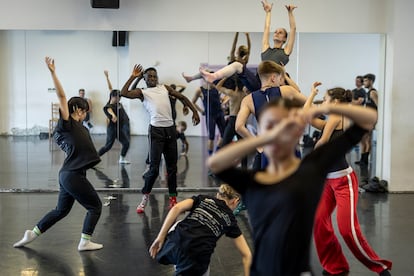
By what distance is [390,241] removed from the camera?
17.6 feet

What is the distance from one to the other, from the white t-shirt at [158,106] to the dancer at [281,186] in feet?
13.9

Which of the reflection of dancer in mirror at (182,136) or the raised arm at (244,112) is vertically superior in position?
the raised arm at (244,112)

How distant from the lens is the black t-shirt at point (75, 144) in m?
4.85

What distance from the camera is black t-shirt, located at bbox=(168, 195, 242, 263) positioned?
3.44 metres

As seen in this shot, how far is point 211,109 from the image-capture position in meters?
8.04

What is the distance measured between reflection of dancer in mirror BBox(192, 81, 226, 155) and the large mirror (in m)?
0.10

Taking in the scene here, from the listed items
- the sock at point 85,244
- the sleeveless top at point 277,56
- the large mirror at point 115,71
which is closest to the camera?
the sock at point 85,244

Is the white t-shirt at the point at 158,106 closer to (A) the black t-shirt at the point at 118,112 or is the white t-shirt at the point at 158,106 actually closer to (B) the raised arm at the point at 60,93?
(A) the black t-shirt at the point at 118,112

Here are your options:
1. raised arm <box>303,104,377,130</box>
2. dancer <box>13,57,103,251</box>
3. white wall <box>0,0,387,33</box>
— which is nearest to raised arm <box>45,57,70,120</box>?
dancer <box>13,57,103,251</box>

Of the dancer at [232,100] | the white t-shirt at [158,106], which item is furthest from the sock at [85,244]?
the dancer at [232,100]

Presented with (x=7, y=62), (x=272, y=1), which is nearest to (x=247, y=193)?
(x=272, y=1)

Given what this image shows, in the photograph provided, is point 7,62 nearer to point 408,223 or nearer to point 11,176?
point 11,176

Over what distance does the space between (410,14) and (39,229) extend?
16.8ft

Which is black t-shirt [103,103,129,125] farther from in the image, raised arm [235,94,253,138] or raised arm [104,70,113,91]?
raised arm [235,94,253,138]
